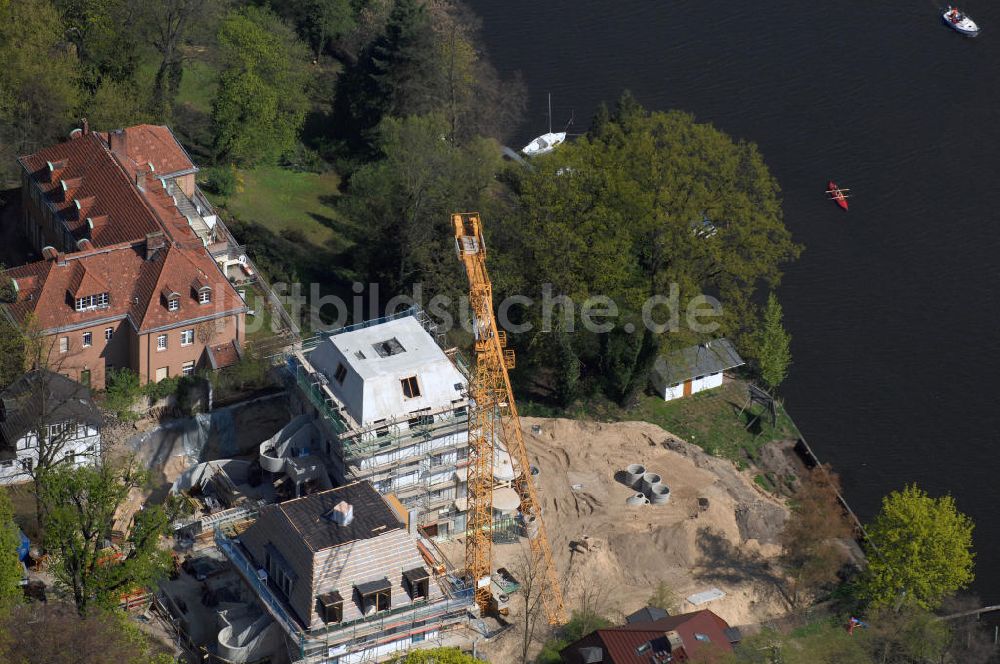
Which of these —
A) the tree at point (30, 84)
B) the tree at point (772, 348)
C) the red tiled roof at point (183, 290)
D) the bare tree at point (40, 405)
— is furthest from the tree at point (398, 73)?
the bare tree at point (40, 405)

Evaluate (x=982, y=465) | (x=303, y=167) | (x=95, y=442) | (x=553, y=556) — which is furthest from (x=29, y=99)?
(x=982, y=465)

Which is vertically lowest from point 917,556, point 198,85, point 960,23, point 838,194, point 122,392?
point 917,556

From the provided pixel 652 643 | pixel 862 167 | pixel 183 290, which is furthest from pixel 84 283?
pixel 862 167

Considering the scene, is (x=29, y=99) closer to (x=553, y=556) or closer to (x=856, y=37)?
(x=553, y=556)

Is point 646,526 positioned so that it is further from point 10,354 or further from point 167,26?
point 167,26

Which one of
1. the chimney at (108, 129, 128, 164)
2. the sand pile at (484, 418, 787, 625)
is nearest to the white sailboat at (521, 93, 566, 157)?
the sand pile at (484, 418, 787, 625)

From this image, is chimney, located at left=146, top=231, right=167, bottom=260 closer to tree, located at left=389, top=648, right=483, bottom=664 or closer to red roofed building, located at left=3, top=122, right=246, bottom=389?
red roofed building, located at left=3, top=122, right=246, bottom=389
